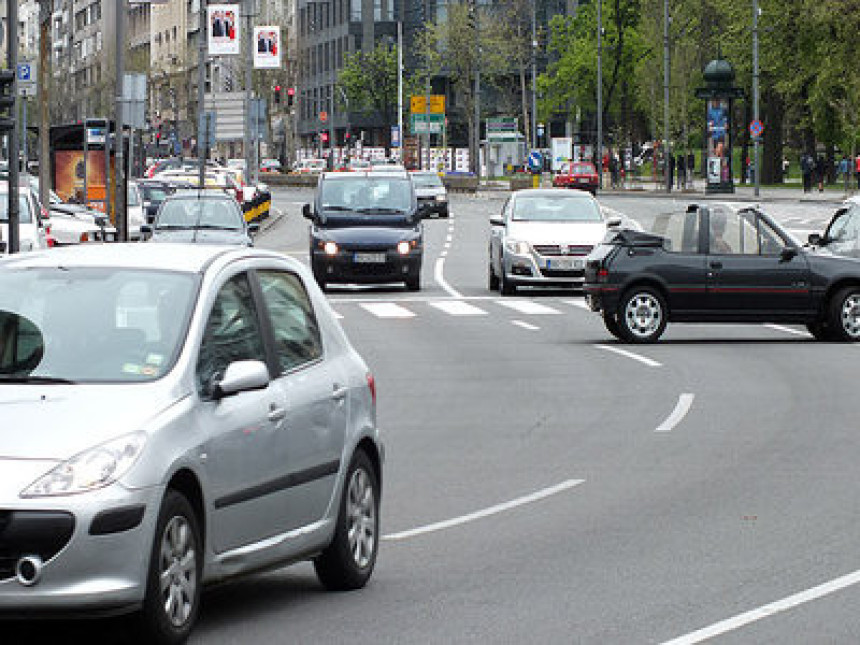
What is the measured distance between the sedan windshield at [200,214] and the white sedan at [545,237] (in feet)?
16.4

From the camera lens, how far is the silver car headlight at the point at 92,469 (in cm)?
746

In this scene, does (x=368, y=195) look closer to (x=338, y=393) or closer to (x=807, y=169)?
(x=338, y=393)

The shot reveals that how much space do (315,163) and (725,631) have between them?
137004mm

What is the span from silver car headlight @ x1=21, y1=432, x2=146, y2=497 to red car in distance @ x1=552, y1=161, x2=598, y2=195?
86476 millimetres

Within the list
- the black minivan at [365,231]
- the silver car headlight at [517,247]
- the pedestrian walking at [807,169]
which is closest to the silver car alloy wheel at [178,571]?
the silver car headlight at [517,247]

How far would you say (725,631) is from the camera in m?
8.59

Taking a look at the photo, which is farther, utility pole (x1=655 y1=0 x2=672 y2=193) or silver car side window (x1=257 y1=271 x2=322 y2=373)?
utility pole (x1=655 y1=0 x2=672 y2=193)

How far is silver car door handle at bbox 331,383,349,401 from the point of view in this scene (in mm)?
9388

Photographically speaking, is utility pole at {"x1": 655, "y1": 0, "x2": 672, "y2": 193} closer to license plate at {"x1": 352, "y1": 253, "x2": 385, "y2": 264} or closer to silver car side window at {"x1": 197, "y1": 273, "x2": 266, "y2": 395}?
license plate at {"x1": 352, "y1": 253, "x2": 385, "y2": 264}

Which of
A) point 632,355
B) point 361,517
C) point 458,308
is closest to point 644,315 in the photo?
point 632,355

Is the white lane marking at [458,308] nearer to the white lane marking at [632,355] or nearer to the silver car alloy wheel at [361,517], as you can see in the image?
the white lane marking at [632,355]

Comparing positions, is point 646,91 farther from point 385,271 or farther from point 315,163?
point 385,271

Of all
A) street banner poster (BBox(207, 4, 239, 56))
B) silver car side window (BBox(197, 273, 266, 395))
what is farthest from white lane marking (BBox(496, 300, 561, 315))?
street banner poster (BBox(207, 4, 239, 56))

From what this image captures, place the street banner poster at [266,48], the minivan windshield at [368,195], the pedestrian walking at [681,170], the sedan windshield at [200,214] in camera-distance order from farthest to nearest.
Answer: the street banner poster at [266,48]
the pedestrian walking at [681,170]
the sedan windshield at [200,214]
the minivan windshield at [368,195]
